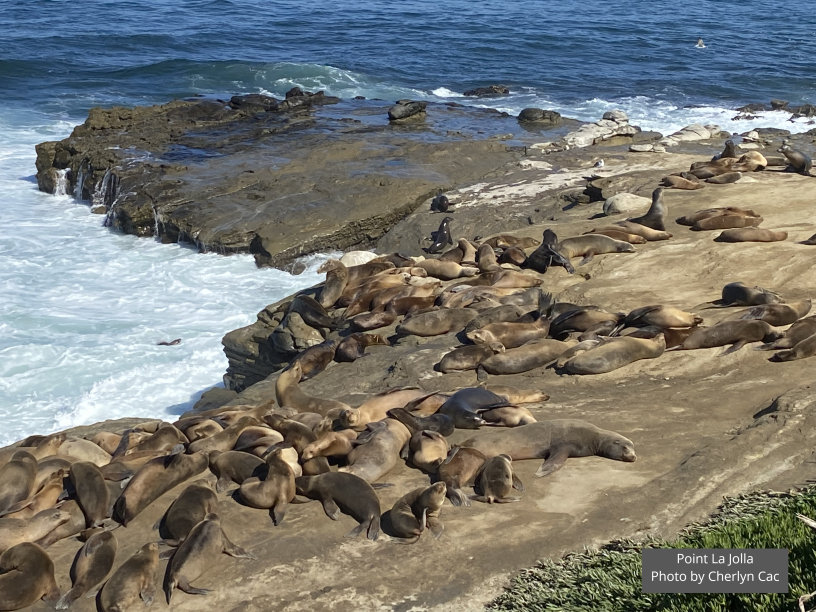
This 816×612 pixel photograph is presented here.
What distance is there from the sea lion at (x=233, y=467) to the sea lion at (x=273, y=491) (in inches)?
7.6

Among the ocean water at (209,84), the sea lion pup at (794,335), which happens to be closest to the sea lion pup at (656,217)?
the sea lion pup at (794,335)

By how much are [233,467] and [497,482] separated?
1.92 m

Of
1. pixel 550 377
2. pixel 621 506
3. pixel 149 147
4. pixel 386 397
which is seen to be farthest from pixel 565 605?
pixel 149 147

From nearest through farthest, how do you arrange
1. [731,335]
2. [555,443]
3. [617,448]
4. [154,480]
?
[154,480], [617,448], [555,443], [731,335]

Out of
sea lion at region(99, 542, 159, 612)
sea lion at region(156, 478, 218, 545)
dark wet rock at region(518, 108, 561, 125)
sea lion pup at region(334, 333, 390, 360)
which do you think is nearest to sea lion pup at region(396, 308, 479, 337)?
sea lion pup at region(334, 333, 390, 360)

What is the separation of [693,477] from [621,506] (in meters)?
0.59

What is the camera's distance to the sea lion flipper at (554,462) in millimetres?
5930

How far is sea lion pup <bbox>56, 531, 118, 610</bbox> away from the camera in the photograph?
498 centimetres

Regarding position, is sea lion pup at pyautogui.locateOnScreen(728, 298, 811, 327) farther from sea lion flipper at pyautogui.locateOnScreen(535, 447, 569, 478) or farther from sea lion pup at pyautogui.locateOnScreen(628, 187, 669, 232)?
sea lion pup at pyautogui.locateOnScreen(628, 187, 669, 232)

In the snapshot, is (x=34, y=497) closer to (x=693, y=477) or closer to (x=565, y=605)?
(x=565, y=605)

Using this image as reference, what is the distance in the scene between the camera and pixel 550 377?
306 inches

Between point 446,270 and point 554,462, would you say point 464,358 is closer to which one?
point 554,462

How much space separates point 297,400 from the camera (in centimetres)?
738

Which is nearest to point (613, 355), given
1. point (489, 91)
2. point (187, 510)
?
point (187, 510)
